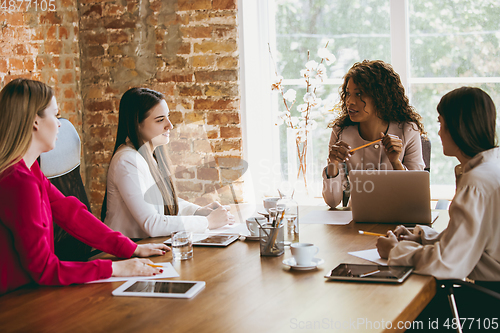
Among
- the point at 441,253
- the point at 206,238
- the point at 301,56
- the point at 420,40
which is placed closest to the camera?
the point at 441,253

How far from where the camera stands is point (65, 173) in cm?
207

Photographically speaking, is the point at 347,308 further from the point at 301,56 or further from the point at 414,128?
the point at 301,56

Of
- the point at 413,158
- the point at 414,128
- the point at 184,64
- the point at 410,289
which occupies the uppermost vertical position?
the point at 184,64

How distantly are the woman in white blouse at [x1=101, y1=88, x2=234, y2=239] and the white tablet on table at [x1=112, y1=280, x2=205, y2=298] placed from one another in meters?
0.60

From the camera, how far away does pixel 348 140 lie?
8.71 feet

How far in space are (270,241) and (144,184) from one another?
2.46 feet

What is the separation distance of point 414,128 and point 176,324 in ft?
6.61

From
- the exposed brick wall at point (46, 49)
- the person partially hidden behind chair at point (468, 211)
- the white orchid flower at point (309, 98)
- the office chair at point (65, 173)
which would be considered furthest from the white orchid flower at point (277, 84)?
the person partially hidden behind chair at point (468, 211)

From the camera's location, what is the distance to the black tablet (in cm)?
121

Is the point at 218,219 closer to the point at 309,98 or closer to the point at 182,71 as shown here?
the point at 309,98

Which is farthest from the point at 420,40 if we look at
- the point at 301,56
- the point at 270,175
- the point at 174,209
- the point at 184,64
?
the point at 174,209

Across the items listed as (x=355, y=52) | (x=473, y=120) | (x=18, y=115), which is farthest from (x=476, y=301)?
(x=355, y=52)

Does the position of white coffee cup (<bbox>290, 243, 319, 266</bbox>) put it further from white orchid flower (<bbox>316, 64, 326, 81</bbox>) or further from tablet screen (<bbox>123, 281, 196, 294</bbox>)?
white orchid flower (<bbox>316, 64, 326, 81</bbox>)

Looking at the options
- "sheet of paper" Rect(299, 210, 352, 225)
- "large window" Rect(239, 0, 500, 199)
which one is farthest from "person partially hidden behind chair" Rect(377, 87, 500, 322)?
"large window" Rect(239, 0, 500, 199)
